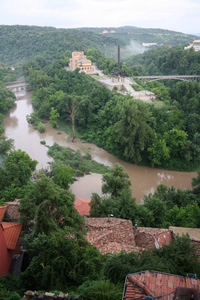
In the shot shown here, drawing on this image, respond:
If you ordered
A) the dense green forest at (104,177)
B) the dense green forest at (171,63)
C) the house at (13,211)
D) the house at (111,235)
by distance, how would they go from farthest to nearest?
the dense green forest at (171,63), the house at (13,211), the house at (111,235), the dense green forest at (104,177)

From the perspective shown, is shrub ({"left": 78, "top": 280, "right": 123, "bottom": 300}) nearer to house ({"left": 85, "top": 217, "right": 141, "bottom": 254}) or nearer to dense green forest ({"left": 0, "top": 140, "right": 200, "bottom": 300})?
dense green forest ({"left": 0, "top": 140, "right": 200, "bottom": 300})

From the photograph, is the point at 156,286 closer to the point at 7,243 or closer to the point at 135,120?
the point at 7,243

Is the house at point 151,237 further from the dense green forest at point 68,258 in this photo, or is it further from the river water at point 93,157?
the river water at point 93,157

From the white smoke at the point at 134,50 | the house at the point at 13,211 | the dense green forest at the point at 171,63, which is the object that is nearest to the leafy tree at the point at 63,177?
the house at the point at 13,211

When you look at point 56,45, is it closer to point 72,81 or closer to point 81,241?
point 72,81

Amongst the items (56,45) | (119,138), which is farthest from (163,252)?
(56,45)

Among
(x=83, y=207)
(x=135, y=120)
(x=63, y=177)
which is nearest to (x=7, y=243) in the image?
(x=83, y=207)
